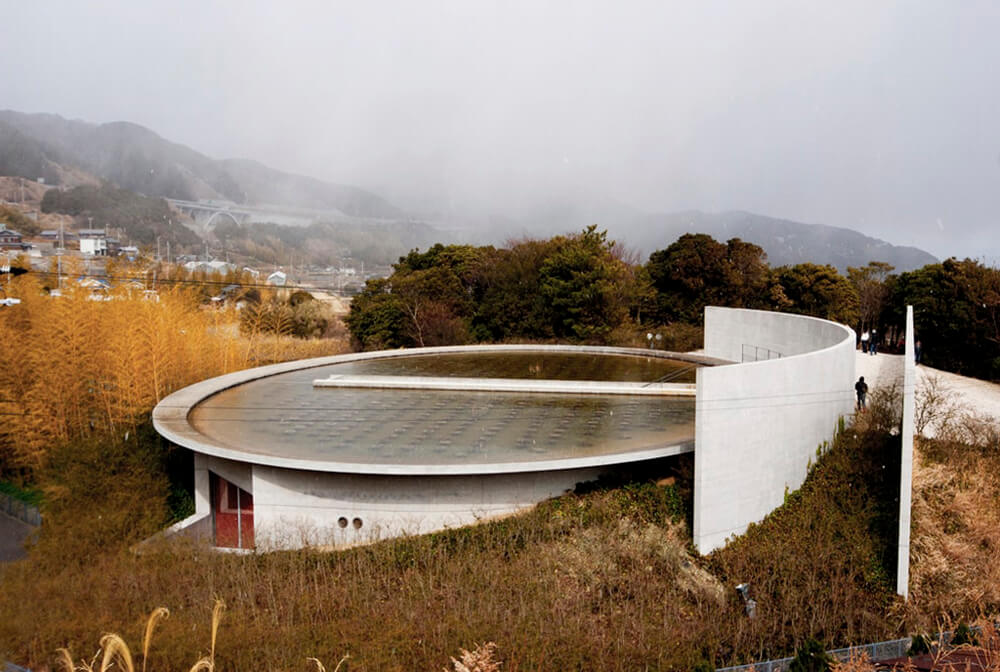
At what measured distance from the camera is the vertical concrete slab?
25.0 feet

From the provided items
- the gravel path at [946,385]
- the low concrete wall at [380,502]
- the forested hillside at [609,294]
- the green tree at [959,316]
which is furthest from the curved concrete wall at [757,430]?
the forested hillside at [609,294]

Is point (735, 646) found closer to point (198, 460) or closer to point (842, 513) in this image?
point (842, 513)

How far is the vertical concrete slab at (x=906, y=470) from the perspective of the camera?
25.0 ft

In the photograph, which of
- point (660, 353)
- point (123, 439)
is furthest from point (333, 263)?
point (123, 439)

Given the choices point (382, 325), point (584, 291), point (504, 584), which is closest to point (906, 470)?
point (504, 584)

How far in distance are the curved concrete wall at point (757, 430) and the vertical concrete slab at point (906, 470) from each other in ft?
4.99

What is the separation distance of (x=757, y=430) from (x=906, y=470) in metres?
1.64

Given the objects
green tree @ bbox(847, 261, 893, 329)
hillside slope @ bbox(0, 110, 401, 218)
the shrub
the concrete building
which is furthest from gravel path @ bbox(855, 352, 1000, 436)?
hillside slope @ bbox(0, 110, 401, 218)

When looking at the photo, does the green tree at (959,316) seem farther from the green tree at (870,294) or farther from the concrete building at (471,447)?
the concrete building at (471,447)

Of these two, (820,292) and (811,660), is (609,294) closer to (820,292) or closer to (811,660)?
(820,292)

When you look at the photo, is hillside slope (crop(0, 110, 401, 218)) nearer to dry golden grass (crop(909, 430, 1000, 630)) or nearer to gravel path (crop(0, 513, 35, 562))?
gravel path (crop(0, 513, 35, 562))

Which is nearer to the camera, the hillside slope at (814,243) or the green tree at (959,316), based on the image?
the green tree at (959,316)

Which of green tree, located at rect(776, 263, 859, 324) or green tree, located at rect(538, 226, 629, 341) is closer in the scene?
green tree, located at rect(538, 226, 629, 341)

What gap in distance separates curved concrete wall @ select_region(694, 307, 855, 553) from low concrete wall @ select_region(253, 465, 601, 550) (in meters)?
1.94
